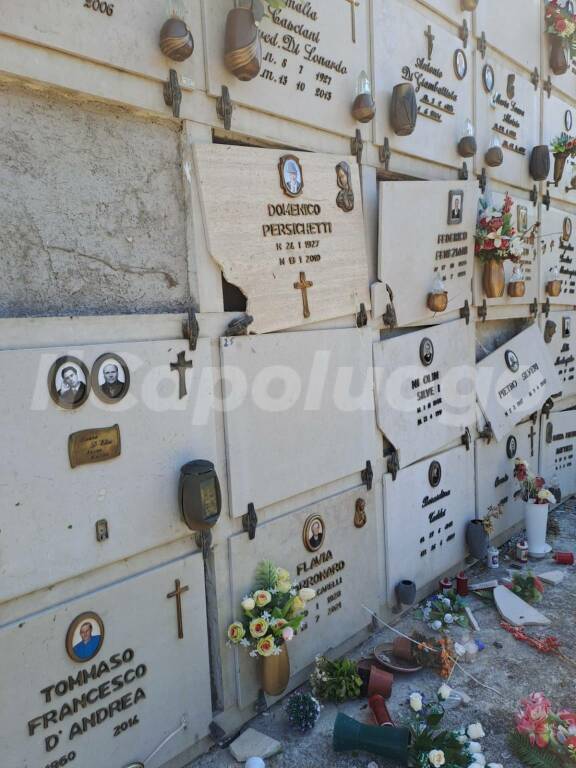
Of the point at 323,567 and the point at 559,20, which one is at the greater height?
the point at 559,20

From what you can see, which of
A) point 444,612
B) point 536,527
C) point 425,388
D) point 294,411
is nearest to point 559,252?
point 536,527

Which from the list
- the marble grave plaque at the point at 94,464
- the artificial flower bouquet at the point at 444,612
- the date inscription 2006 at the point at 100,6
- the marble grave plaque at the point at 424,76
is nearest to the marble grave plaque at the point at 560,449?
the artificial flower bouquet at the point at 444,612

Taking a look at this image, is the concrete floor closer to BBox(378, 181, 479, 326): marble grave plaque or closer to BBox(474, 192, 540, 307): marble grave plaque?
BBox(378, 181, 479, 326): marble grave plaque

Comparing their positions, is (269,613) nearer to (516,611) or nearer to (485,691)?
(485,691)

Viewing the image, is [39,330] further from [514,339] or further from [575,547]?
[575,547]

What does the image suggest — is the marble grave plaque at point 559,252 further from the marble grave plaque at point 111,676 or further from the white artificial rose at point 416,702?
the marble grave plaque at point 111,676

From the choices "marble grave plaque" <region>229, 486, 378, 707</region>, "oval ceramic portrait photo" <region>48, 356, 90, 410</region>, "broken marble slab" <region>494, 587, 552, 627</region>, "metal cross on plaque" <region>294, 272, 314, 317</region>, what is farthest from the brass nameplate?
"broken marble slab" <region>494, 587, 552, 627</region>

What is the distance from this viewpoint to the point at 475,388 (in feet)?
16.2

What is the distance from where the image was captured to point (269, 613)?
9.54ft

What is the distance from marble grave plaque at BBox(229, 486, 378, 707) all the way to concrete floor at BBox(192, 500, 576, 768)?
24 cm

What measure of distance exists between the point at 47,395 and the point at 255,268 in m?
1.21

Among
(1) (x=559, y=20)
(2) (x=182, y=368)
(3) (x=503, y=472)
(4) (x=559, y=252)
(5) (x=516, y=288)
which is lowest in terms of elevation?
(3) (x=503, y=472)

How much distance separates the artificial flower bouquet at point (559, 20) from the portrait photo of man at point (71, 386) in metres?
5.84

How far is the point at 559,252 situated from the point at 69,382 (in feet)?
18.1
